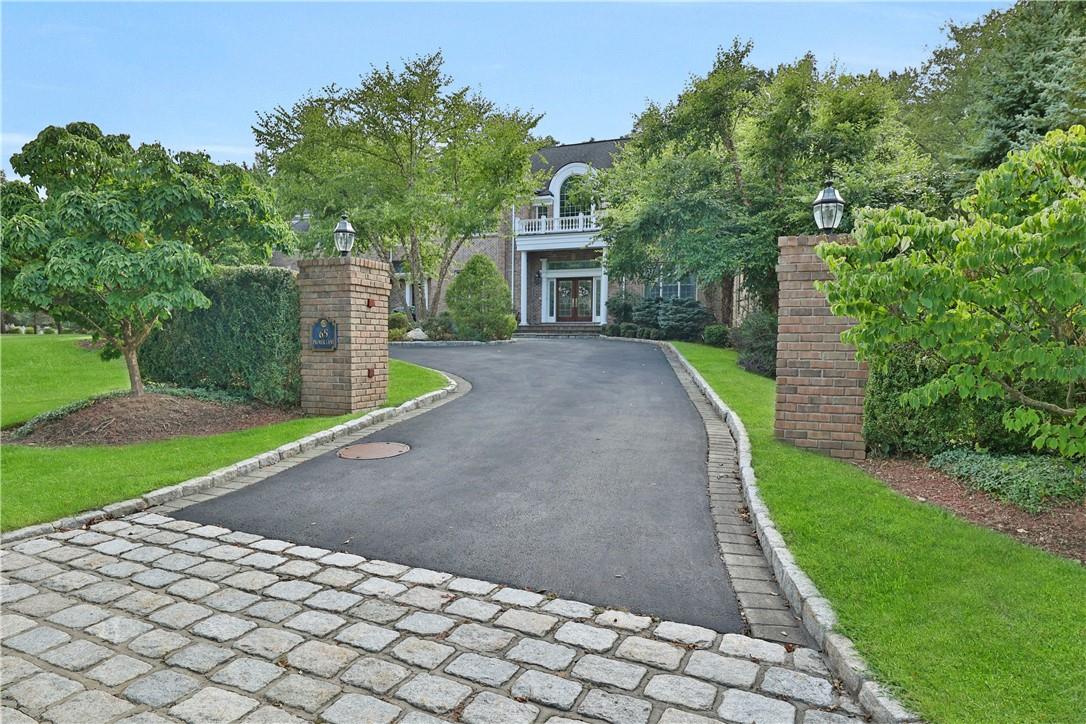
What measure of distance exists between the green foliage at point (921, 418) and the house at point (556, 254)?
2188cm

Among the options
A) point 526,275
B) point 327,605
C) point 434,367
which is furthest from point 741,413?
point 526,275

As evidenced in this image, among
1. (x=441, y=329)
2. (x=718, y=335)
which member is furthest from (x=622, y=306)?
(x=441, y=329)

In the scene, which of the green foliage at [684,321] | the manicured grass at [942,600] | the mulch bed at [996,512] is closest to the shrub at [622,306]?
the green foliage at [684,321]

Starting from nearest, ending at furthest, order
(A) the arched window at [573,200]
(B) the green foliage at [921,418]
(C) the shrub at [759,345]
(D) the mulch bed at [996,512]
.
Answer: (D) the mulch bed at [996,512]
(B) the green foliage at [921,418]
(C) the shrub at [759,345]
(A) the arched window at [573,200]

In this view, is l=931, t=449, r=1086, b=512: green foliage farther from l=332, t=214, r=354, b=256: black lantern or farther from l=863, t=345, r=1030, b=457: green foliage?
l=332, t=214, r=354, b=256: black lantern

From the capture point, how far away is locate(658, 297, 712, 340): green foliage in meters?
22.5

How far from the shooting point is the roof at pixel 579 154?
30.0 metres

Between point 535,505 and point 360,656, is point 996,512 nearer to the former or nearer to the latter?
point 535,505

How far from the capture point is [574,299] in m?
30.7

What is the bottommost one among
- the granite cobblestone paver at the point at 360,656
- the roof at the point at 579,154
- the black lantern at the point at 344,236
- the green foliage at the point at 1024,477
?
the granite cobblestone paver at the point at 360,656

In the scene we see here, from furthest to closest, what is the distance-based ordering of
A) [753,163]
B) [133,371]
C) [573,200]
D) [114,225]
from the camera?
[573,200], [753,163], [133,371], [114,225]

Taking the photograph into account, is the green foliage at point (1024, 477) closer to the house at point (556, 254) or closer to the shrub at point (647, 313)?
the shrub at point (647, 313)

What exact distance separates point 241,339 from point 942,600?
9.47 m

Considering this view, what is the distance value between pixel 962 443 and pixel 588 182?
20596 millimetres
